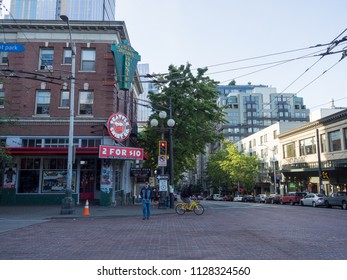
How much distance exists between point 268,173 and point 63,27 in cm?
4454

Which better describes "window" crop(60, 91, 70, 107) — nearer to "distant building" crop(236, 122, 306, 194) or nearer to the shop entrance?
Result: the shop entrance

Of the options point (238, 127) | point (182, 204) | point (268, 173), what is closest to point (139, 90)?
point (182, 204)

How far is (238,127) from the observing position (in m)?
103

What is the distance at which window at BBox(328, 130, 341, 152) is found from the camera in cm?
3975

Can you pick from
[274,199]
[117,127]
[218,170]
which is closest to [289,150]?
[274,199]

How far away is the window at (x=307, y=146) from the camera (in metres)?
45.7

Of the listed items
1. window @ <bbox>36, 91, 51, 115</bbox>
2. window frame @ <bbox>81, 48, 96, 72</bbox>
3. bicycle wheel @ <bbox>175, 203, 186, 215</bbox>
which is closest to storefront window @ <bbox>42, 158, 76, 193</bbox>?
window @ <bbox>36, 91, 51, 115</bbox>

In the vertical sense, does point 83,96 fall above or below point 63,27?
below

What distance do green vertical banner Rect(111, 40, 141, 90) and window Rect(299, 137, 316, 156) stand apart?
31672mm

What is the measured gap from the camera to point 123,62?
23.8 m

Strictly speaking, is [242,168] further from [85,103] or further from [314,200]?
[85,103]

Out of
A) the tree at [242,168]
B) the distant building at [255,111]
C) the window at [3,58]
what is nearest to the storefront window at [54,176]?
the window at [3,58]

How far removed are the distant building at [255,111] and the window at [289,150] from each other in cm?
4628

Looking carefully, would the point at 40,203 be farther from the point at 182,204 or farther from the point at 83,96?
the point at 182,204
